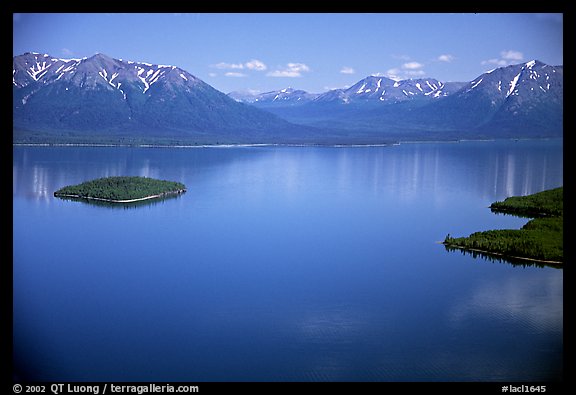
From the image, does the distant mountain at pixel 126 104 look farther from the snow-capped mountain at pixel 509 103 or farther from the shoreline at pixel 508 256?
the shoreline at pixel 508 256

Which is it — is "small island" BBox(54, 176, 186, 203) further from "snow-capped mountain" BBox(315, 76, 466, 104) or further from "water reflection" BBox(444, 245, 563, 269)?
"snow-capped mountain" BBox(315, 76, 466, 104)

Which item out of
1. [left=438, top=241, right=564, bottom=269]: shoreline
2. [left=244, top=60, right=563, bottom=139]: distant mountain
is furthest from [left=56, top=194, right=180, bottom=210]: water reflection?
[left=244, top=60, right=563, bottom=139]: distant mountain

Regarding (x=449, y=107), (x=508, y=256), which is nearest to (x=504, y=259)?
(x=508, y=256)

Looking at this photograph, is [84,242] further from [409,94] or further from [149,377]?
[409,94]

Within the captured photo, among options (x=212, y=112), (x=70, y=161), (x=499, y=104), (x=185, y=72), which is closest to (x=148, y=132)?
(x=212, y=112)

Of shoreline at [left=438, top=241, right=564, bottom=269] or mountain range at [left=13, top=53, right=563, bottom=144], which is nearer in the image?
shoreline at [left=438, top=241, right=564, bottom=269]

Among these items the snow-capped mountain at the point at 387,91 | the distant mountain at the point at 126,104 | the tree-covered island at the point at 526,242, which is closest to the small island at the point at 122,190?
the tree-covered island at the point at 526,242
